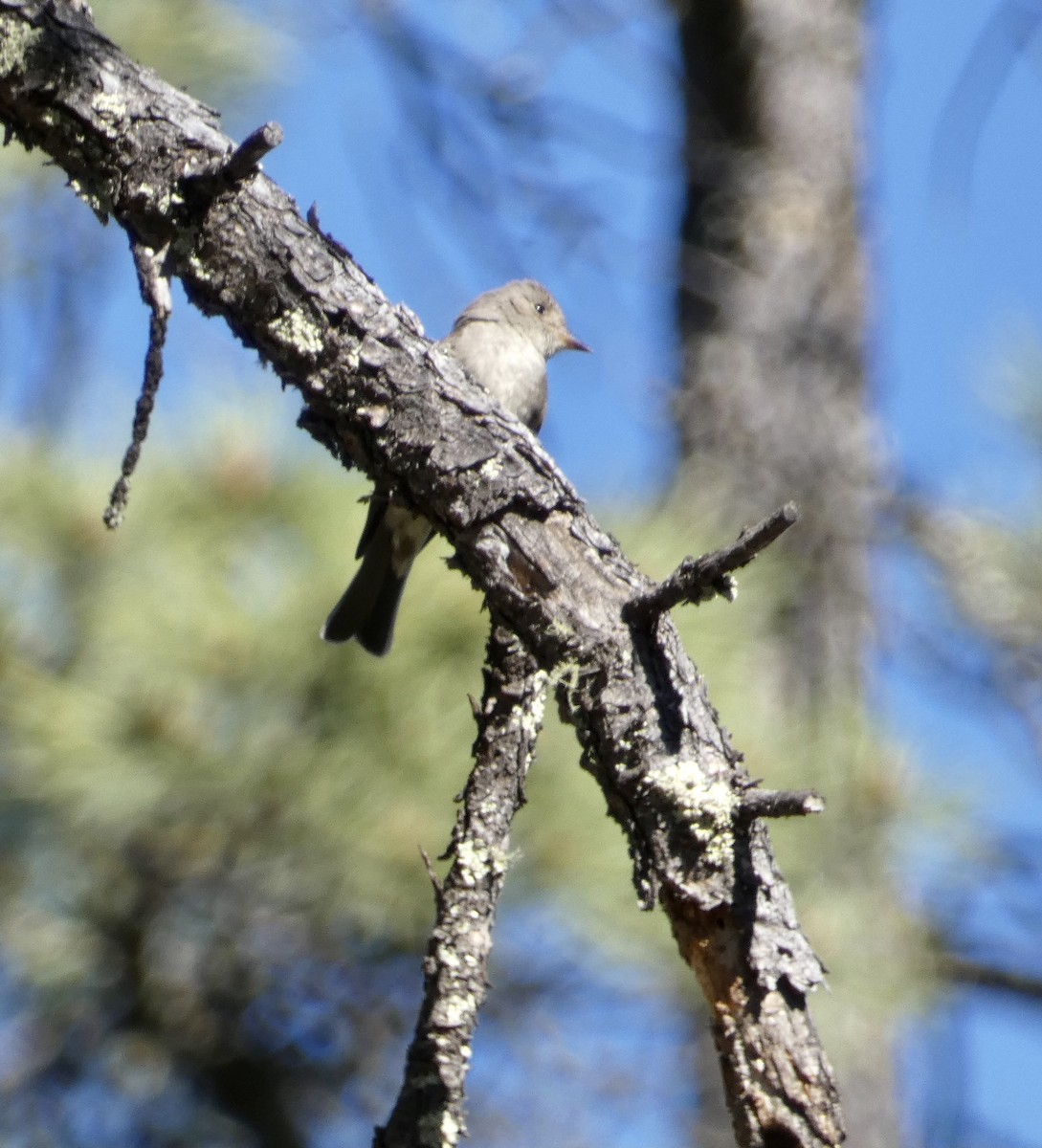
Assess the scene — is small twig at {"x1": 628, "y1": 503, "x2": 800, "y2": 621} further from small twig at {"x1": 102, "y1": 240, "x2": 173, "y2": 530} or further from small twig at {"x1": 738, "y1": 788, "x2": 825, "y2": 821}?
small twig at {"x1": 102, "y1": 240, "x2": 173, "y2": 530}

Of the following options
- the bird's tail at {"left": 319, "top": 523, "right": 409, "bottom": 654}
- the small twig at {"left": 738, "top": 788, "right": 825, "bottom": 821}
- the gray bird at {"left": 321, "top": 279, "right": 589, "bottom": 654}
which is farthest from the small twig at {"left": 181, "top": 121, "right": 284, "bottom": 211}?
the bird's tail at {"left": 319, "top": 523, "right": 409, "bottom": 654}

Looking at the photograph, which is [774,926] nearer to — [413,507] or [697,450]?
[413,507]

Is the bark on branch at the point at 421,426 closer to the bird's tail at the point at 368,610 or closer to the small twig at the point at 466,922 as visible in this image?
the small twig at the point at 466,922

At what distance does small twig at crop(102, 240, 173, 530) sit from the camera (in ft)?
4.98

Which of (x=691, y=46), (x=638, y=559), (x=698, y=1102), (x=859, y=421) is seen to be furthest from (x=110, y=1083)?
(x=691, y=46)

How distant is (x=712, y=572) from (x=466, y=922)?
0.37m

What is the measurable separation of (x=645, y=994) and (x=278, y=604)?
3.13 feet

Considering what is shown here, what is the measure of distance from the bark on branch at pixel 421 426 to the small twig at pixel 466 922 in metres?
0.07

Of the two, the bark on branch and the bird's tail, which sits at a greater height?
the bird's tail

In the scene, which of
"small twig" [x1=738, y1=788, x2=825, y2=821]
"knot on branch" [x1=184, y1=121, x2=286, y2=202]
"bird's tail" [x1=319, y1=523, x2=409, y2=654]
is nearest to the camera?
"small twig" [x1=738, y1=788, x2=825, y2=821]

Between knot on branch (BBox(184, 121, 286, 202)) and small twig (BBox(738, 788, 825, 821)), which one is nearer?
small twig (BBox(738, 788, 825, 821))

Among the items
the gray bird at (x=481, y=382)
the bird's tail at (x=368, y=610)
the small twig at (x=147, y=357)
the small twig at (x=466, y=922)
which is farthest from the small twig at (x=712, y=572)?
the bird's tail at (x=368, y=610)

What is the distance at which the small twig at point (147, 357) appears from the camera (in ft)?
4.98

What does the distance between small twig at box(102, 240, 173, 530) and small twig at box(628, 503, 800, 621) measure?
18.4 inches
